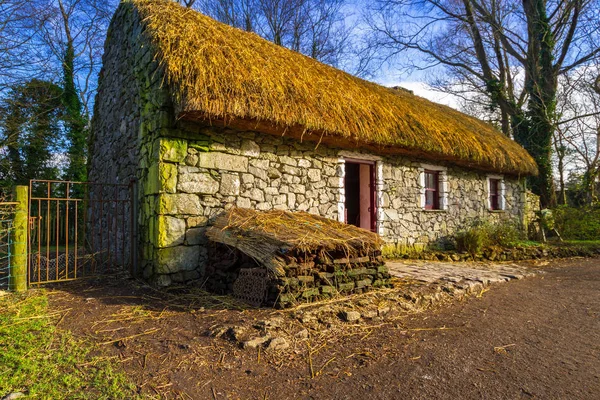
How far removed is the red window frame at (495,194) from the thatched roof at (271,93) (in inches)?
124

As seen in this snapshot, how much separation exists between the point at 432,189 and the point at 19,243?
7922 mm

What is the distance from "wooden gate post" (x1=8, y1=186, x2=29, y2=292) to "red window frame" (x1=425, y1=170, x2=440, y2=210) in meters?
7.58

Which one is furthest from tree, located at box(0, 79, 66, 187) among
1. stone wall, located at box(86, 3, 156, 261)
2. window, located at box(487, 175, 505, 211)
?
window, located at box(487, 175, 505, 211)

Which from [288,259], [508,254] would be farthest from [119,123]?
[508,254]

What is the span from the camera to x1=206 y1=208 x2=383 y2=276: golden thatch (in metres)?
3.93

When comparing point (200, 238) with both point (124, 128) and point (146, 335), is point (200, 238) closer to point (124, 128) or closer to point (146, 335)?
point (146, 335)

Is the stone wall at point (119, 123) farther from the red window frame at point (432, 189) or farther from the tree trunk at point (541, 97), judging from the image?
the tree trunk at point (541, 97)

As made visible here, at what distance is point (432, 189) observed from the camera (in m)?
8.80

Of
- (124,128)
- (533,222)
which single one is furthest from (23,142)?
(533,222)

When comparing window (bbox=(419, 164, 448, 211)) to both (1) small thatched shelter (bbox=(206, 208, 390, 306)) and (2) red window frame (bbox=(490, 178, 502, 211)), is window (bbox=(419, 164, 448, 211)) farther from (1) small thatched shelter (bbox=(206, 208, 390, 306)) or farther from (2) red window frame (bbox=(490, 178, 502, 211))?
(1) small thatched shelter (bbox=(206, 208, 390, 306))

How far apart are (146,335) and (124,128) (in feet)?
14.5

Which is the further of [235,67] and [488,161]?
[488,161]

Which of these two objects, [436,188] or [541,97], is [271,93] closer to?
[436,188]

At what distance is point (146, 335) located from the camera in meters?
3.24
